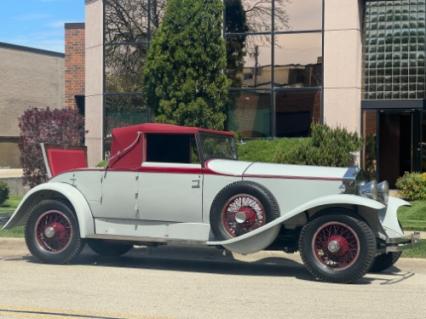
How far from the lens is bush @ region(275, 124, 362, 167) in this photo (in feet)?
55.7

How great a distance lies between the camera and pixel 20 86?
150 feet

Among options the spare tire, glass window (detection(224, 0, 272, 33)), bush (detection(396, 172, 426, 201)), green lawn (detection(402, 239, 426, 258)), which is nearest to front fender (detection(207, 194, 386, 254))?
the spare tire

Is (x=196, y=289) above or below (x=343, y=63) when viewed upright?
below

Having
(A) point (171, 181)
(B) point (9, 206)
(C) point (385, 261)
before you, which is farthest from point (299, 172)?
(B) point (9, 206)

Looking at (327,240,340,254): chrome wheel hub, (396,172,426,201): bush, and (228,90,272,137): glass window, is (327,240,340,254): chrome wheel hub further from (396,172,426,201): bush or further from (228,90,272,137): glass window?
(228,90,272,137): glass window

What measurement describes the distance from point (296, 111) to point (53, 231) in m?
11.2

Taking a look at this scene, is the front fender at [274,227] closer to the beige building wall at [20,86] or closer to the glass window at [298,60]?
the glass window at [298,60]

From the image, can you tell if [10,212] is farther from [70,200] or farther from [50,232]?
[70,200]

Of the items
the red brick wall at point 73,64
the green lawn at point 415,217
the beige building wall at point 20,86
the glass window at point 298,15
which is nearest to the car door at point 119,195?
the green lawn at point 415,217

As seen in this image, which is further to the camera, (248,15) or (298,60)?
(248,15)

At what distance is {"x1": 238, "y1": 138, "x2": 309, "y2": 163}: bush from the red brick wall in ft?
32.5

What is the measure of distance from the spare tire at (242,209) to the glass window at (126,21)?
13.4 meters

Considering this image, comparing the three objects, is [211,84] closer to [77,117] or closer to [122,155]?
[77,117]

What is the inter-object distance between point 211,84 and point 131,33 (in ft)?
16.9
